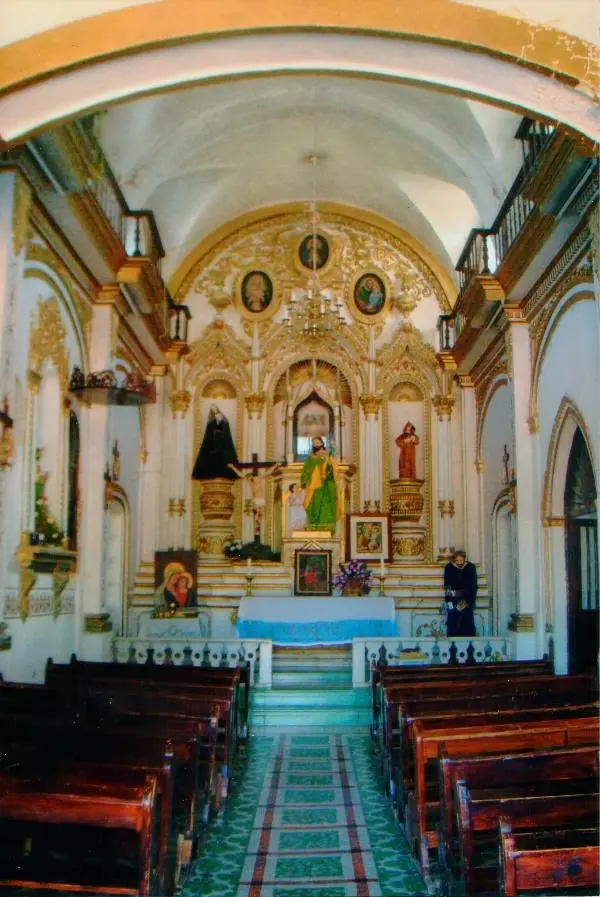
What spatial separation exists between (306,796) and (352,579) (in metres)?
7.21

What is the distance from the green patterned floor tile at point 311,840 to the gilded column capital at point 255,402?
1103 centimetres

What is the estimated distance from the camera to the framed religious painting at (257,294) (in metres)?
17.0

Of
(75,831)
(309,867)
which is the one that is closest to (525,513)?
(309,867)

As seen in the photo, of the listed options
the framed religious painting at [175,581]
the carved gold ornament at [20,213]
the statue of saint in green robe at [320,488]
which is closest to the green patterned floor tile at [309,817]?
the carved gold ornament at [20,213]

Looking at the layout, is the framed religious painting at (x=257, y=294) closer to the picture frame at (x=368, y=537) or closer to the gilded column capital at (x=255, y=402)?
the gilded column capital at (x=255, y=402)

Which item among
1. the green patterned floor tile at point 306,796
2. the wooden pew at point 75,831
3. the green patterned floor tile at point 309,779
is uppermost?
the wooden pew at point 75,831

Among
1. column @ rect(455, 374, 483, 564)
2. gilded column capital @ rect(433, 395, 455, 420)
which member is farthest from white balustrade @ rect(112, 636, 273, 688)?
gilded column capital @ rect(433, 395, 455, 420)

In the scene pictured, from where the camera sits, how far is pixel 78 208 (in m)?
9.70

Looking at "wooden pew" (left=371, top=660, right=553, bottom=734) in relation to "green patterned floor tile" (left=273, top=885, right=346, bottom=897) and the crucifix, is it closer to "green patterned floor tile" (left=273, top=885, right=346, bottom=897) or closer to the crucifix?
"green patterned floor tile" (left=273, top=885, right=346, bottom=897)

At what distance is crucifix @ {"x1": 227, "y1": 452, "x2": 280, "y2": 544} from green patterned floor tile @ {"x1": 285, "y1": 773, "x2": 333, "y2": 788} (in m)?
8.28

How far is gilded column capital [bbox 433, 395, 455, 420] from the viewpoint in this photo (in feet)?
54.4

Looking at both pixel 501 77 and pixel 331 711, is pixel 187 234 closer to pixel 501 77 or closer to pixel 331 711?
pixel 331 711

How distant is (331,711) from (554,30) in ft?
25.8

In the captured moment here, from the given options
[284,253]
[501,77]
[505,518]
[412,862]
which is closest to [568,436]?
[505,518]
